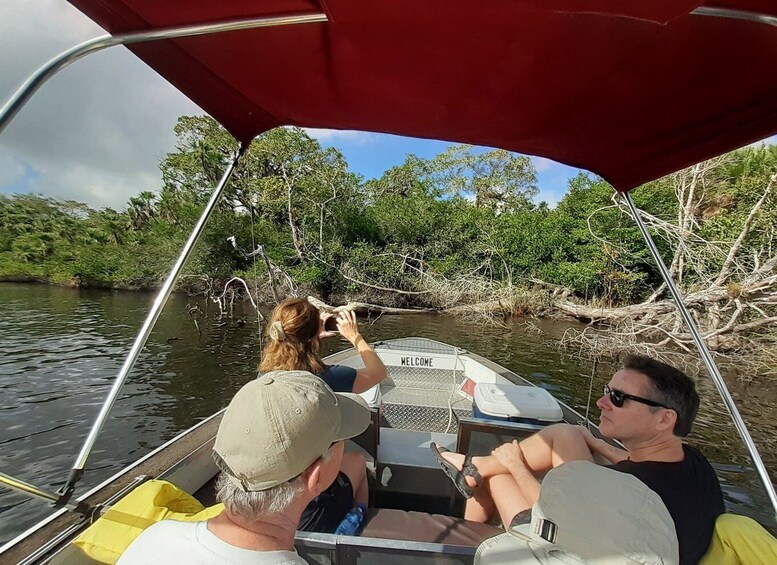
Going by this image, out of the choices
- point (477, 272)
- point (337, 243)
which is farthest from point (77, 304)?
point (477, 272)

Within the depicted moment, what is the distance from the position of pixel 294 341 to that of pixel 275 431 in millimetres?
1186

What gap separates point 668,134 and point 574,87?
613 millimetres

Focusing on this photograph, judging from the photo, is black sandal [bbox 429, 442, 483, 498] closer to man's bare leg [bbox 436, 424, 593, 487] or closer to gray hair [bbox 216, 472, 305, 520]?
man's bare leg [bbox 436, 424, 593, 487]

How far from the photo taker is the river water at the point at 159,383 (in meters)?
6.01

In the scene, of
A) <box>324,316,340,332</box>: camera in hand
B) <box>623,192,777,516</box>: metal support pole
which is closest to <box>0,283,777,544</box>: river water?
<box>623,192,777,516</box>: metal support pole

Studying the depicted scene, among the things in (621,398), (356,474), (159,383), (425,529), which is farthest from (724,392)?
(159,383)

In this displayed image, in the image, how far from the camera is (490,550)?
1.08 meters

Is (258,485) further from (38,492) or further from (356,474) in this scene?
(38,492)

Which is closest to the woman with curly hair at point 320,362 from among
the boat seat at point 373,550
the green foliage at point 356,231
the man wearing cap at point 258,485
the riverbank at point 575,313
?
the boat seat at point 373,550

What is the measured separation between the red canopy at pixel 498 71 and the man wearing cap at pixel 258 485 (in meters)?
1.01

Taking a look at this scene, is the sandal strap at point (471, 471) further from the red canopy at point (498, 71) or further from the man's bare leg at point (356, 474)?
the red canopy at point (498, 71)

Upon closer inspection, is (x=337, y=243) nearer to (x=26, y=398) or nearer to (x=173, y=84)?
(x=26, y=398)

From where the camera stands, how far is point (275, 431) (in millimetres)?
854

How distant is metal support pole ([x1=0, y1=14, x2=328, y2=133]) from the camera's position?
1042mm
